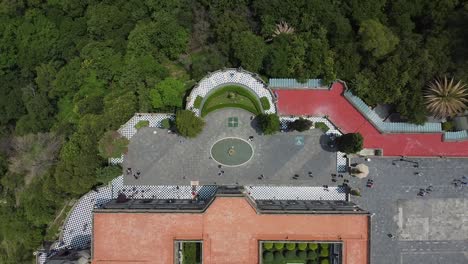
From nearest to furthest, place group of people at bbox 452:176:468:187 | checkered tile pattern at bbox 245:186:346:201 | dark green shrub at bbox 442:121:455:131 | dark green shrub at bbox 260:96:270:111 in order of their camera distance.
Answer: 1. checkered tile pattern at bbox 245:186:346:201
2. group of people at bbox 452:176:468:187
3. dark green shrub at bbox 260:96:270:111
4. dark green shrub at bbox 442:121:455:131

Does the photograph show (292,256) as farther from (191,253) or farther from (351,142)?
(351,142)

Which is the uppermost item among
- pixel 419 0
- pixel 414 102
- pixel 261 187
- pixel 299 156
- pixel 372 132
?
pixel 419 0

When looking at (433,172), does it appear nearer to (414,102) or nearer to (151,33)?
(414,102)

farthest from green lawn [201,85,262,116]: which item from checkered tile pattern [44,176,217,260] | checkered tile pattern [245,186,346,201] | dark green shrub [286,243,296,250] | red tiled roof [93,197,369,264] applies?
dark green shrub [286,243,296,250]

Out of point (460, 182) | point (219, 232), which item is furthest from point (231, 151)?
point (460, 182)

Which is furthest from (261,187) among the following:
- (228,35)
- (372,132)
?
(228,35)

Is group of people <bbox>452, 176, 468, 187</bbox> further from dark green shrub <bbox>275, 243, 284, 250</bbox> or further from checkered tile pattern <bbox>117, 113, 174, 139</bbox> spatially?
checkered tile pattern <bbox>117, 113, 174, 139</bbox>

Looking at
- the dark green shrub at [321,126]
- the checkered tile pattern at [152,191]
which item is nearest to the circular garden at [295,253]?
the checkered tile pattern at [152,191]
